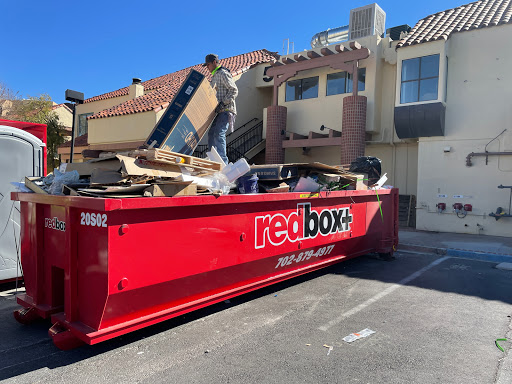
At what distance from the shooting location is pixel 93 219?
3.09 meters

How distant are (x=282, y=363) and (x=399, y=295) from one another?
262cm

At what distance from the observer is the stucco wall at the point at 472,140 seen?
421 inches

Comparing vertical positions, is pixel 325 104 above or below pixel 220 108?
above

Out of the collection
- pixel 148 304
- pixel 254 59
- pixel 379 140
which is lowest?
pixel 148 304

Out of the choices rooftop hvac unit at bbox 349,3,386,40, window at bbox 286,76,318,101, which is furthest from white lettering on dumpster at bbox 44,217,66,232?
rooftop hvac unit at bbox 349,3,386,40

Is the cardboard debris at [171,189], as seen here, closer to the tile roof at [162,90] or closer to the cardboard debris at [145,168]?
the cardboard debris at [145,168]

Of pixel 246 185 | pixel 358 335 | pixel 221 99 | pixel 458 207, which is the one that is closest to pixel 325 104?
pixel 458 207

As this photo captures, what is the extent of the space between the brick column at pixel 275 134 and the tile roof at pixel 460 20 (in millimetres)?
5267

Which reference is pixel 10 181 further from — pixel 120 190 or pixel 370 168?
pixel 370 168

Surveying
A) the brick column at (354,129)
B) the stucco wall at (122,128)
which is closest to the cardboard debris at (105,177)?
the brick column at (354,129)

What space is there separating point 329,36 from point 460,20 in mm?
6299

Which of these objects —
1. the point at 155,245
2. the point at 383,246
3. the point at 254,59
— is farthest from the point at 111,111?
the point at 155,245

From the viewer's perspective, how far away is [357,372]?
3.05 meters

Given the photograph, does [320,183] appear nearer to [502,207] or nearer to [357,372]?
[357,372]
